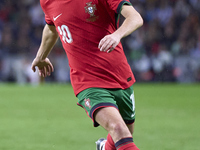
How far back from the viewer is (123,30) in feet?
10.6

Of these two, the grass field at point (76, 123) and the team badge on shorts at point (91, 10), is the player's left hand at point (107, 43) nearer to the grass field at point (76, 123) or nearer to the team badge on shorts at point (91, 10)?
the team badge on shorts at point (91, 10)

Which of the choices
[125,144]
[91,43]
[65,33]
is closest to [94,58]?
[91,43]

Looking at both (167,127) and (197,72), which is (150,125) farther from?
(197,72)

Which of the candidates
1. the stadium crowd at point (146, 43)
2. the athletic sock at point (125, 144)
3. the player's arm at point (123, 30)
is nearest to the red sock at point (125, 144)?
the athletic sock at point (125, 144)

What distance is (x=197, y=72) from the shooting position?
18.5m

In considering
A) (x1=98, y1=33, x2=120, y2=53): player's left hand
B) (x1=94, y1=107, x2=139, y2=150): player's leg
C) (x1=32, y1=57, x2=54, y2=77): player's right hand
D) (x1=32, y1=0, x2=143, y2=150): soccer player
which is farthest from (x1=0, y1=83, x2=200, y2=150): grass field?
(x1=98, y1=33, x2=120, y2=53): player's left hand

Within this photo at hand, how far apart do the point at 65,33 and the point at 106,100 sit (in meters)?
0.82

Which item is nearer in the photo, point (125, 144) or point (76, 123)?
point (125, 144)

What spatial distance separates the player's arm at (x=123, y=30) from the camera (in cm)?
302

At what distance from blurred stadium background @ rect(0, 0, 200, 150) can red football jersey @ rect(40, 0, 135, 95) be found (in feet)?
7.39

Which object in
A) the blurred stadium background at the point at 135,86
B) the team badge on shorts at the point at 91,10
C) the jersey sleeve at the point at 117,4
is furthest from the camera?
the blurred stadium background at the point at 135,86

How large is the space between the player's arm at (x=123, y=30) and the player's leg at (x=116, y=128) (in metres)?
0.58

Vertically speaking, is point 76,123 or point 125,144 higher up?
point 125,144

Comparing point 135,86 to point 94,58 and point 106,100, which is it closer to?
point 94,58
